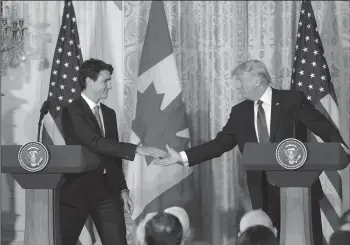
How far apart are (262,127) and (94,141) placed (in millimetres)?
1135

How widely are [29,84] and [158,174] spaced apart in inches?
72.3

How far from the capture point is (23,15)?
6855mm

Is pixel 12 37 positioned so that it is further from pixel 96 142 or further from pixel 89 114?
pixel 96 142

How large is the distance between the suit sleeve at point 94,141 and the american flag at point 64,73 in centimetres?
178

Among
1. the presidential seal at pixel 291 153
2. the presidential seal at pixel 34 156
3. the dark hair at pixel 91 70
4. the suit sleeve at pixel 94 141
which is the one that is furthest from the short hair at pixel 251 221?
the dark hair at pixel 91 70

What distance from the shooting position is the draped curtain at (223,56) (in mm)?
6445

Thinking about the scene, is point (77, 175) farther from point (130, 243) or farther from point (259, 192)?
point (130, 243)

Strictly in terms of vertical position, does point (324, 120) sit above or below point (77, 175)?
above

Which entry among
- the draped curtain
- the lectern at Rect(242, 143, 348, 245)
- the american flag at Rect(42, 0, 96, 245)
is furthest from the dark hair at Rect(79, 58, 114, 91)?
the draped curtain

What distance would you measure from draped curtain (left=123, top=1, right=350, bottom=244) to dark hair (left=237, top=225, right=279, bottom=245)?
413 cm

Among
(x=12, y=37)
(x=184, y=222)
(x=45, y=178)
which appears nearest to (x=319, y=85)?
(x=12, y=37)

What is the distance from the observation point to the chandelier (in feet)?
19.6

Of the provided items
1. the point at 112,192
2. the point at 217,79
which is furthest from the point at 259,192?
the point at 217,79

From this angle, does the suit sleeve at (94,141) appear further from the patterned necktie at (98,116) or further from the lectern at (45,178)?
the lectern at (45,178)
